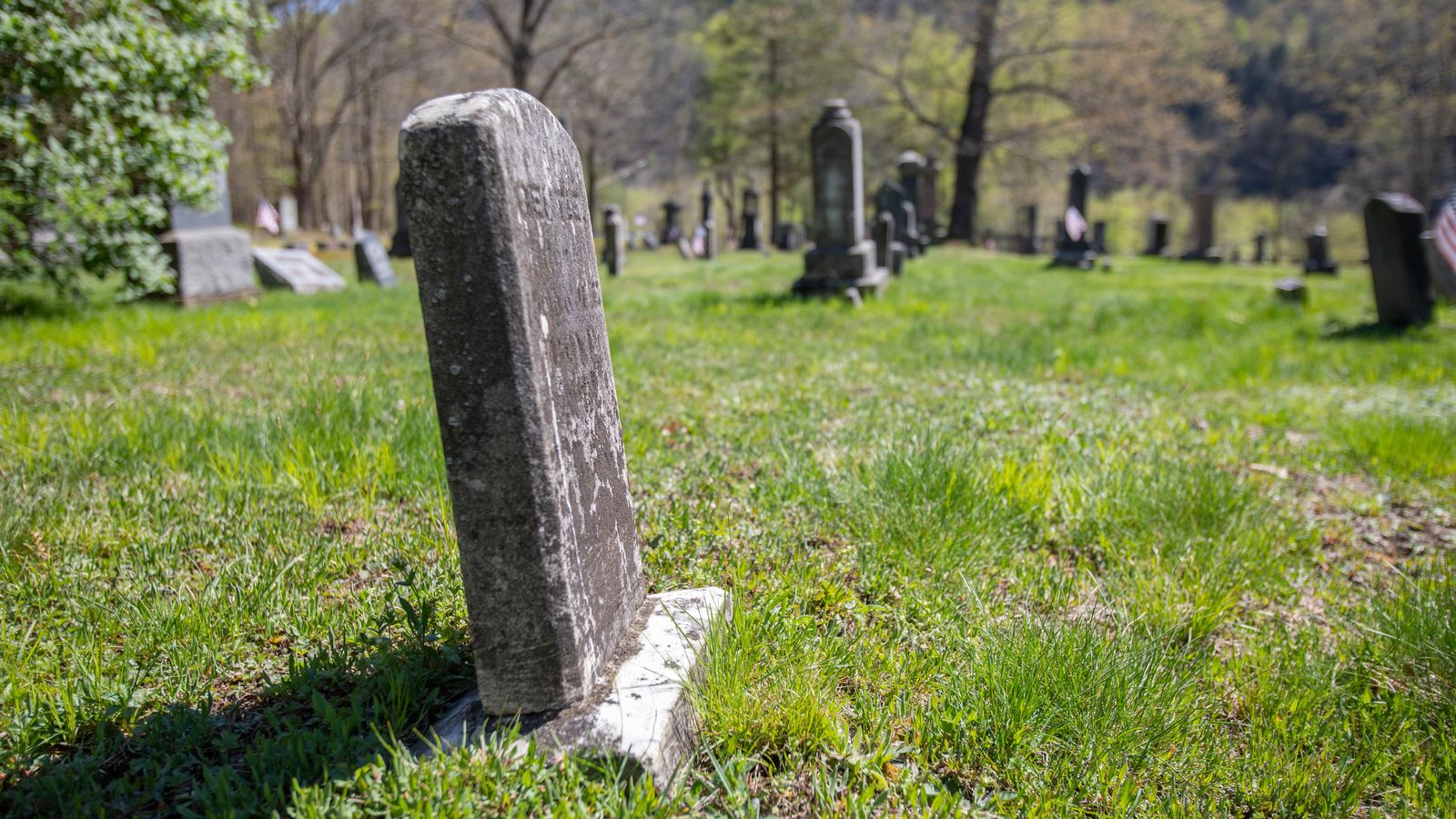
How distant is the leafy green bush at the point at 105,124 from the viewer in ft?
19.1

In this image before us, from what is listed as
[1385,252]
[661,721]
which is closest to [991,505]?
[661,721]

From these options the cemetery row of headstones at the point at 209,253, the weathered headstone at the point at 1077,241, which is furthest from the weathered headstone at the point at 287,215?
the weathered headstone at the point at 1077,241

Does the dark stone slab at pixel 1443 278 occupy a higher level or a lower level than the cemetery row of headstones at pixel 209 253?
lower

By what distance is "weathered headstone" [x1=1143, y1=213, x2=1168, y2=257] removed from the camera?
26.8 metres

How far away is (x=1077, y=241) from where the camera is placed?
1933cm

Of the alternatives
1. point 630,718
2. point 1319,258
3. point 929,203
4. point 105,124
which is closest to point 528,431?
point 630,718

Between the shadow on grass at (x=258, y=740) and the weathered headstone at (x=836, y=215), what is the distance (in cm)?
905

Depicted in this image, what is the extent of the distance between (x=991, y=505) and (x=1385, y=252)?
332 inches

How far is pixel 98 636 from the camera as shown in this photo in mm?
2076

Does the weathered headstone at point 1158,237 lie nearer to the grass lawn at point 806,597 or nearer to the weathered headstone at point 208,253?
the grass lawn at point 806,597

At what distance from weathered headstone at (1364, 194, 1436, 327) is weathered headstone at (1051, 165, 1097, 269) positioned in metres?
8.97

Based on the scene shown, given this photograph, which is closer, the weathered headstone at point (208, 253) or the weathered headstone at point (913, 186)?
the weathered headstone at point (208, 253)

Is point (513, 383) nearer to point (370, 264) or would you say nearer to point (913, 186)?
point (370, 264)

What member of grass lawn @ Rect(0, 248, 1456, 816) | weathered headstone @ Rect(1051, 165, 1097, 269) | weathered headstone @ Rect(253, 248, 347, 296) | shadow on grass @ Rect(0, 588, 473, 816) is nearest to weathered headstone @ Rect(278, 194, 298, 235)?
weathered headstone @ Rect(253, 248, 347, 296)
